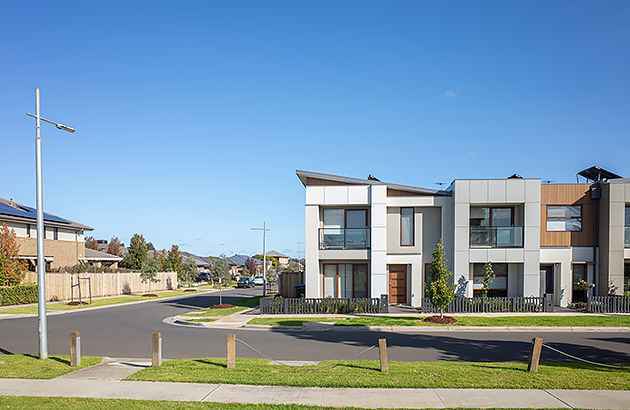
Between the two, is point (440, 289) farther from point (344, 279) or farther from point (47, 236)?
point (47, 236)

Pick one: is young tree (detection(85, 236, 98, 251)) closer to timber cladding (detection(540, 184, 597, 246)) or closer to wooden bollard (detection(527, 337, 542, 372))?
timber cladding (detection(540, 184, 597, 246))

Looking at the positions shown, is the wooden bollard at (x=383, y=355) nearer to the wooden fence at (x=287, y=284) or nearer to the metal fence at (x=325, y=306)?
the metal fence at (x=325, y=306)

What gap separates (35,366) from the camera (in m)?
11.7

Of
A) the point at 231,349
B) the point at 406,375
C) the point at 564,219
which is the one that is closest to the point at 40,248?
the point at 231,349

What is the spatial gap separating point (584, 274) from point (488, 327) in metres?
10.6

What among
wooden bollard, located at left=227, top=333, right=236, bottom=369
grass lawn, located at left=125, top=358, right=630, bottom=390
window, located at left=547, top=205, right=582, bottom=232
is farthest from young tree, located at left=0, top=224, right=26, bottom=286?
window, located at left=547, top=205, right=582, bottom=232

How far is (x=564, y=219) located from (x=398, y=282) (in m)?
9.46

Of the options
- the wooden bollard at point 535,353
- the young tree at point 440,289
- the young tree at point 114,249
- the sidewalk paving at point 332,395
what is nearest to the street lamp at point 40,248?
the sidewalk paving at point 332,395

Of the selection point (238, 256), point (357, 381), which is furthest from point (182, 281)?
point (238, 256)

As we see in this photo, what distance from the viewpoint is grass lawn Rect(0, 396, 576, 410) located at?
8.21 meters

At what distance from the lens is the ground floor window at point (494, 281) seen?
985 inches

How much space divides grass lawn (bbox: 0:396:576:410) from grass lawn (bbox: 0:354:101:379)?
2117mm

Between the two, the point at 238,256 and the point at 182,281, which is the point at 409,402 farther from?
the point at 238,256

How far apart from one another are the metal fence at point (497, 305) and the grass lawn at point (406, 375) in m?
11.2
